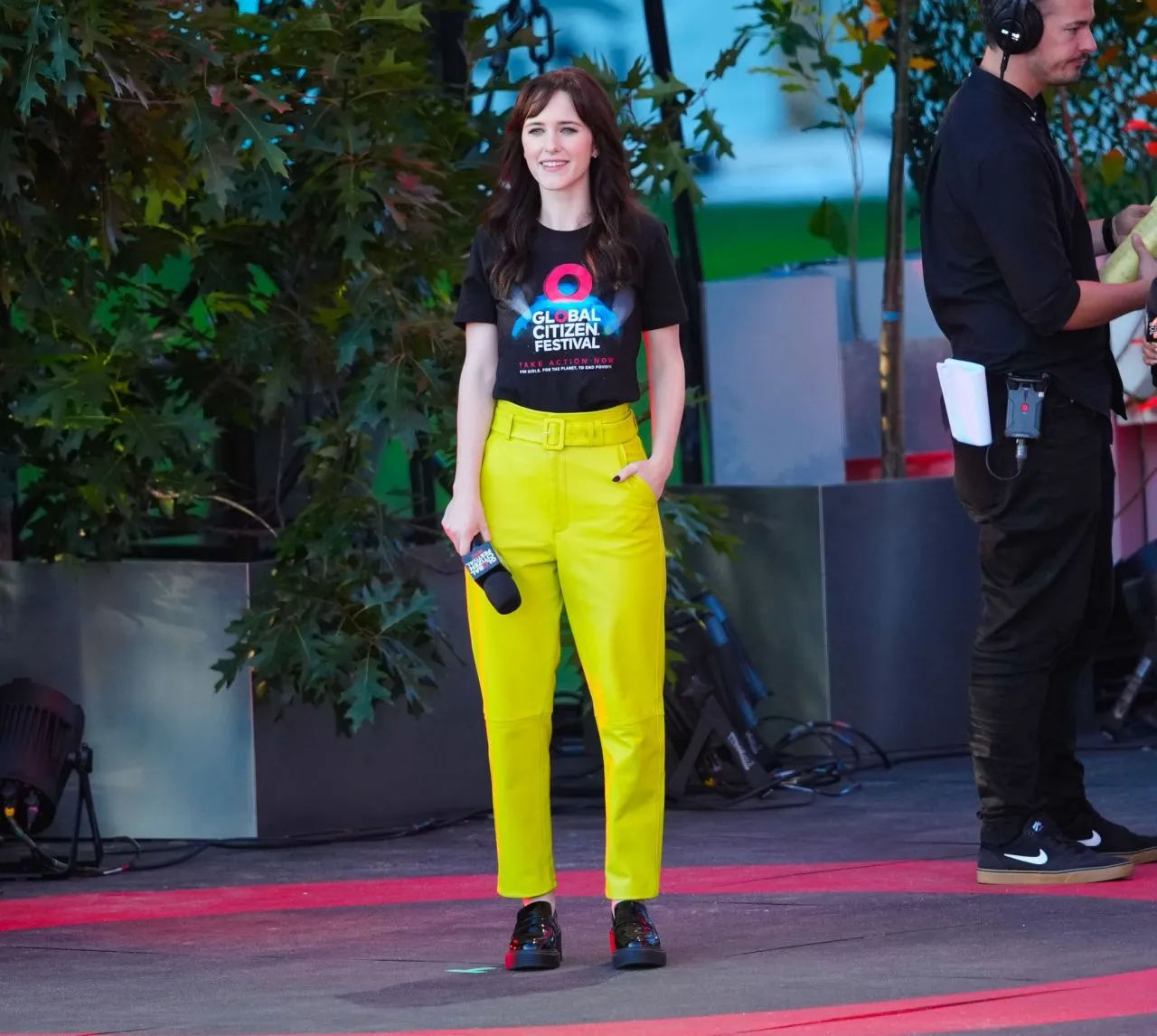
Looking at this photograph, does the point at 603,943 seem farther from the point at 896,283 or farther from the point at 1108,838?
the point at 896,283

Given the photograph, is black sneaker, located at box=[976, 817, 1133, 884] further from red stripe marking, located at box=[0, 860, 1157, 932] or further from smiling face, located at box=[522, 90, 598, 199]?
smiling face, located at box=[522, 90, 598, 199]

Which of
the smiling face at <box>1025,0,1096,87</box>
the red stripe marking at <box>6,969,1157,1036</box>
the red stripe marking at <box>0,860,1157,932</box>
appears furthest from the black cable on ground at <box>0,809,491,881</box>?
the smiling face at <box>1025,0,1096,87</box>

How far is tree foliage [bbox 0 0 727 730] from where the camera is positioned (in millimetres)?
5586

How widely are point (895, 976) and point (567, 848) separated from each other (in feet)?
7.35

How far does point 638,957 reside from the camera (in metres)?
3.92

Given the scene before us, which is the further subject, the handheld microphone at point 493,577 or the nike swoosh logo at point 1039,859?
the nike swoosh logo at point 1039,859

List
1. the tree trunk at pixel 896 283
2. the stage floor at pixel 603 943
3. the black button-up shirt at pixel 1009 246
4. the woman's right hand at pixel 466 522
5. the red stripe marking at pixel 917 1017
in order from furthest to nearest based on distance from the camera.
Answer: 1. the tree trunk at pixel 896 283
2. the black button-up shirt at pixel 1009 246
3. the woman's right hand at pixel 466 522
4. the stage floor at pixel 603 943
5. the red stripe marking at pixel 917 1017

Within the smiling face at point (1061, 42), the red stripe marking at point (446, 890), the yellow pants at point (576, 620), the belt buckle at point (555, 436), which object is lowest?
the red stripe marking at point (446, 890)

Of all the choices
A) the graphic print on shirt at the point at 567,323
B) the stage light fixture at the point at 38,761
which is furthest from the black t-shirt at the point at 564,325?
the stage light fixture at the point at 38,761

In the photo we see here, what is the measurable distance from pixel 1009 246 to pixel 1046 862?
4.48 feet

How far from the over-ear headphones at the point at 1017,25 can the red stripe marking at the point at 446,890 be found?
1867mm

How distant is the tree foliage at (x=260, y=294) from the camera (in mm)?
5586

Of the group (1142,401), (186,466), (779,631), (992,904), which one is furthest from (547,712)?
(1142,401)

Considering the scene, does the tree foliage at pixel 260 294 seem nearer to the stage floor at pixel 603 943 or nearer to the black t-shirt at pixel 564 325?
the stage floor at pixel 603 943
